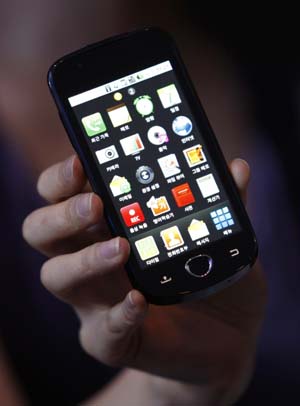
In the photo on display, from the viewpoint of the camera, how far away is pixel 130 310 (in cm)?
77

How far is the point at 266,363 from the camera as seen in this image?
1253 millimetres

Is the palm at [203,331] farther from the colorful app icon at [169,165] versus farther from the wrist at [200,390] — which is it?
the colorful app icon at [169,165]

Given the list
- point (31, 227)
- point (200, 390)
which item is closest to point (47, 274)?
point (31, 227)

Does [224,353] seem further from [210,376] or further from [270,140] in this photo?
[270,140]

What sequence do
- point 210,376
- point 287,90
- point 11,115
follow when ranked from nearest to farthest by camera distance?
point 210,376, point 11,115, point 287,90

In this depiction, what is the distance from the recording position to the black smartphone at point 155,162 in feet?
2.63

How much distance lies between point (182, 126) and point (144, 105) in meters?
0.04

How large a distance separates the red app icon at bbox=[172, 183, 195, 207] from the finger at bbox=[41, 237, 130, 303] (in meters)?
0.10

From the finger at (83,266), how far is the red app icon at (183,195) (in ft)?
0.31

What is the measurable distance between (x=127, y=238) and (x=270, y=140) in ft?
1.79

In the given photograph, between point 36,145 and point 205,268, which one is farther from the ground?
point 36,145

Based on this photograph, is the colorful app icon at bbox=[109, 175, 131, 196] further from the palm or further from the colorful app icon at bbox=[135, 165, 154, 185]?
the palm

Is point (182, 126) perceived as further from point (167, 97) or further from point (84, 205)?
point (84, 205)

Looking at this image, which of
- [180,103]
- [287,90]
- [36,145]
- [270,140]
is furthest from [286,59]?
[180,103]
